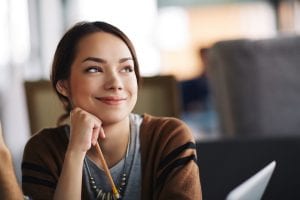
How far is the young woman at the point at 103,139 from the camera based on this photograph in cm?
42

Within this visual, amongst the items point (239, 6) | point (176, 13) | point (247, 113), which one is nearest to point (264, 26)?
point (239, 6)

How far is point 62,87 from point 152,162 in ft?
0.31

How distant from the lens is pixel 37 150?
1.52 feet

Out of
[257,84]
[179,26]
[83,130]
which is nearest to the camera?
[83,130]

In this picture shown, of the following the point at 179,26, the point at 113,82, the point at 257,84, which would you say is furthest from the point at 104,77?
the point at 179,26

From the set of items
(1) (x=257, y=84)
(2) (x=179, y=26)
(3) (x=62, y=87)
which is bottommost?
(1) (x=257, y=84)

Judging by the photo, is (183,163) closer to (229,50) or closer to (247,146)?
(247,146)

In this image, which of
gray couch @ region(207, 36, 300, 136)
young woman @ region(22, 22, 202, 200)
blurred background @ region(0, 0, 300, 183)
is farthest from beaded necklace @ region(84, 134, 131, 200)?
blurred background @ region(0, 0, 300, 183)

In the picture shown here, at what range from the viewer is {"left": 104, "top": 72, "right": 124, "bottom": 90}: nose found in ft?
1.37

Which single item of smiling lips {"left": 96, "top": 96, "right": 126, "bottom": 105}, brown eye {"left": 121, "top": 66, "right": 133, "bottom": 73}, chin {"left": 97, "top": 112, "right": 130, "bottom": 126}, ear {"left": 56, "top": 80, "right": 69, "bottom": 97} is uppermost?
brown eye {"left": 121, "top": 66, "right": 133, "bottom": 73}

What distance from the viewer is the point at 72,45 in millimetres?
430

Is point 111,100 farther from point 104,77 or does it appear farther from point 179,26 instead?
point 179,26

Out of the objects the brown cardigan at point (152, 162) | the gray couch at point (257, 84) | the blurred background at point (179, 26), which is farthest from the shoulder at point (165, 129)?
the blurred background at point (179, 26)

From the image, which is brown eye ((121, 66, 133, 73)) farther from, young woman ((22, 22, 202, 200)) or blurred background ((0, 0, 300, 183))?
blurred background ((0, 0, 300, 183))
